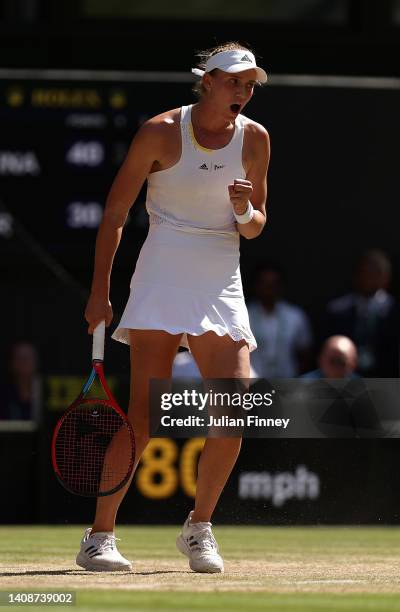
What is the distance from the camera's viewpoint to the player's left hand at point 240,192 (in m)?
5.50

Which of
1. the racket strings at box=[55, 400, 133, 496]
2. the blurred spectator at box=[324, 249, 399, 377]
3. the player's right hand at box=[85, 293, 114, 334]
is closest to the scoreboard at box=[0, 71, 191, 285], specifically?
the blurred spectator at box=[324, 249, 399, 377]

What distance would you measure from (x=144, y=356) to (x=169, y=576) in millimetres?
734

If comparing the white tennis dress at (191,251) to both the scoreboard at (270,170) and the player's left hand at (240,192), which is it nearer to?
the player's left hand at (240,192)

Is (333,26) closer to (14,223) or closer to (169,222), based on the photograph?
(14,223)

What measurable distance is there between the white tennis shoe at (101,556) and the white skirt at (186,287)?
70cm

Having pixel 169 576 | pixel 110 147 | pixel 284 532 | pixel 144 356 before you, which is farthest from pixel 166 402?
pixel 110 147

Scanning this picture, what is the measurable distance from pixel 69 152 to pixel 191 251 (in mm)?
4826

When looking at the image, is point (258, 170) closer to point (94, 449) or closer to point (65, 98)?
point (94, 449)

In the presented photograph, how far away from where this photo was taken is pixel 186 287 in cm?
570

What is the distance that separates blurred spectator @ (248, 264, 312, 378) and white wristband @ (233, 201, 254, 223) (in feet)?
15.8

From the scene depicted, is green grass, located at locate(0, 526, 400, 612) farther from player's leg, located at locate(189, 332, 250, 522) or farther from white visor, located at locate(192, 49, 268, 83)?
white visor, located at locate(192, 49, 268, 83)

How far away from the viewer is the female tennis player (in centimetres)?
565

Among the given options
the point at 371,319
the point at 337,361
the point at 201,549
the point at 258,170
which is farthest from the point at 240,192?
the point at 371,319

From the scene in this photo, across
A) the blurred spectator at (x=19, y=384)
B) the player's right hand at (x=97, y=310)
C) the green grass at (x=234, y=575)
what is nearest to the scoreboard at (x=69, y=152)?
the blurred spectator at (x=19, y=384)
